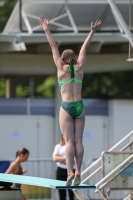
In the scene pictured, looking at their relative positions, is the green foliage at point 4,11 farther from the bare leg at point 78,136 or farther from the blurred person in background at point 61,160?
the bare leg at point 78,136

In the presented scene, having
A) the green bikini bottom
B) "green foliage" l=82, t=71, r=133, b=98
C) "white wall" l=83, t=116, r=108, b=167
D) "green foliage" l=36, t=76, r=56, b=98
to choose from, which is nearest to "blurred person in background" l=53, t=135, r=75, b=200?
the green bikini bottom

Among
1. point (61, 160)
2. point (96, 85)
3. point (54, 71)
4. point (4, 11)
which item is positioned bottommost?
point (61, 160)

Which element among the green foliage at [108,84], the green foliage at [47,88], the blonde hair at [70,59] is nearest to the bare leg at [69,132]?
the blonde hair at [70,59]

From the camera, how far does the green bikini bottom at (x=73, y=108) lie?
9.23 meters

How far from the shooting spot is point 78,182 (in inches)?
365

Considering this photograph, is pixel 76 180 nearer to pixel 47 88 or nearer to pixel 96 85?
pixel 96 85

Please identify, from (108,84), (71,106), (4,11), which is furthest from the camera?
(108,84)

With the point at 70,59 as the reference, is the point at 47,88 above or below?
above

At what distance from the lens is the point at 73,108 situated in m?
9.23

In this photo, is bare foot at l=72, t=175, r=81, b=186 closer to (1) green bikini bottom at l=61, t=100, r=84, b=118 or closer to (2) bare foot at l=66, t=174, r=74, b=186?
(2) bare foot at l=66, t=174, r=74, b=186

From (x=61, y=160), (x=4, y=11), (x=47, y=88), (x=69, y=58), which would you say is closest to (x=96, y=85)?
(x=47, y=88)

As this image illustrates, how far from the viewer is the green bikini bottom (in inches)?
363

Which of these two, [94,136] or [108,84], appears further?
[108,84]

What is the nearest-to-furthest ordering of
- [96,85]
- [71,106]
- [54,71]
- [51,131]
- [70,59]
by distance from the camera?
[71,106] → [70,59] → [51,131] → [54,71] → [96,85]
